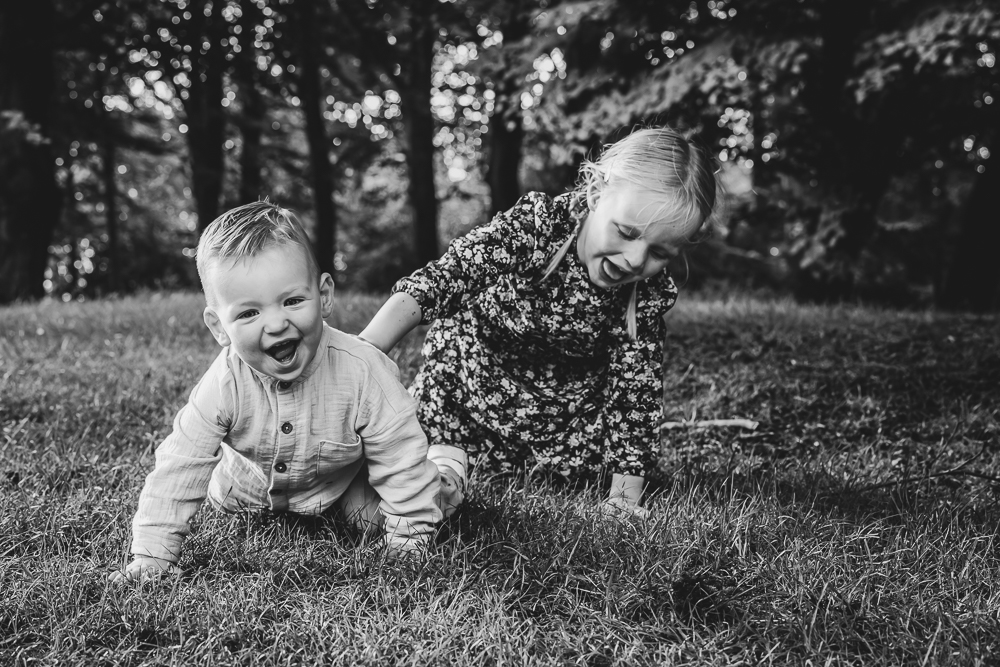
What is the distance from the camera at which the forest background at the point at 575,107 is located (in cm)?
629

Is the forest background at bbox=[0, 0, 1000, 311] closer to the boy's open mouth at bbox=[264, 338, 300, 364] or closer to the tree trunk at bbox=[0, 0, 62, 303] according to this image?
the tree trunk at bbox=[0, 0, 62, 303]

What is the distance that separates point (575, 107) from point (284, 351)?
5.80 metres

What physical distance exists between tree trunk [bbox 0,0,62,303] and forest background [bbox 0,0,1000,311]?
23mm

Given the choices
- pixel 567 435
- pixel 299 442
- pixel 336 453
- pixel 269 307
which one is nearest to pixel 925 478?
pixel 567 435

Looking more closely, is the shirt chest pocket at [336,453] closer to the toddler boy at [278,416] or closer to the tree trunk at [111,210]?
the toddler boy at [278,416]

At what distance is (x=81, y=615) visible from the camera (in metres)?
1.97

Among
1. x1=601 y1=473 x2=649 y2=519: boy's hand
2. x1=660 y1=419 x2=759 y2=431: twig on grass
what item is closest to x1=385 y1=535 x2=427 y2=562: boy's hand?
x1=601 y1=473 x2=649 y2=519: boy's hand

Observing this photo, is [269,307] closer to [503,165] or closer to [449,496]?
[449,496]

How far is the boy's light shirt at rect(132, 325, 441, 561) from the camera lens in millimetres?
2254

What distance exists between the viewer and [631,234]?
276cm

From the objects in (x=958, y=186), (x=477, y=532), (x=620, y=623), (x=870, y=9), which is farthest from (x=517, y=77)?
(x=958, y=186)

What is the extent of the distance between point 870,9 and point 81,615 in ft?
23.0

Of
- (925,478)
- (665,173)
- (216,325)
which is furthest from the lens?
(925,478)

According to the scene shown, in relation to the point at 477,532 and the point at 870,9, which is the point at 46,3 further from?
the point at 477,532
